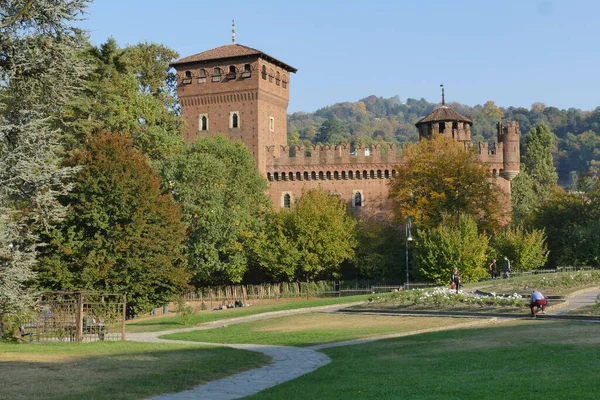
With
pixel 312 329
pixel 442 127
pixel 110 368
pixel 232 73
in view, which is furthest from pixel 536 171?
pixel 110 368

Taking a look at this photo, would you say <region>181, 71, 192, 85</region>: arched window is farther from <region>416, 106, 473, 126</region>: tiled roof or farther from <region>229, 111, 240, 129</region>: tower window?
<region>416, 106, 473, 126</region>: tiled roof

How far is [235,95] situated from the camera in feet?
204

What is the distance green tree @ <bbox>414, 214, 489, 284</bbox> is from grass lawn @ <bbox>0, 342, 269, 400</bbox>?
2779 cm

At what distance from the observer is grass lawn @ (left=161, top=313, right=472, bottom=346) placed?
24438mm

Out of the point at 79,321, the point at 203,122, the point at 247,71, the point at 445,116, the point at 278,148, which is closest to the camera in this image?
the point at 79,321

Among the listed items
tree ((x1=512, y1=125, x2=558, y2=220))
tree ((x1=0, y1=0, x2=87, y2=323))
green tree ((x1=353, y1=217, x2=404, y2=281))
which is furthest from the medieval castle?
tree ((x1=0, y1=0, x2=87, y2=323))

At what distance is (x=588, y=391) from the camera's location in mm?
11203

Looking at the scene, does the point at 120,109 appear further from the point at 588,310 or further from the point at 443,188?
the point at 588,310

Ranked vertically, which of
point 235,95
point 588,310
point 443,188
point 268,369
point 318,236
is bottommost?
point 268,369

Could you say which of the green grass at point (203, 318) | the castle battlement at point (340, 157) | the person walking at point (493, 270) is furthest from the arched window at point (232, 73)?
the green grass at point (203, 318)

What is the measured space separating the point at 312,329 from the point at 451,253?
21692 millimetres

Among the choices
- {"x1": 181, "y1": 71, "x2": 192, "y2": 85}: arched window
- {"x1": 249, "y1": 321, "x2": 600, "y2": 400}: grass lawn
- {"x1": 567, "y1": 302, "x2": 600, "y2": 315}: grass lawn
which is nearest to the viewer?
{"x1": 249, "y1": 321, "x2": 600, "y2": 400}: grass lawn

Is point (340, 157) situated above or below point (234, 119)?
below

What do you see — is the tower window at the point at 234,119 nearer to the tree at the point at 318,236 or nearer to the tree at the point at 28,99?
the tree at the point at 318,236
